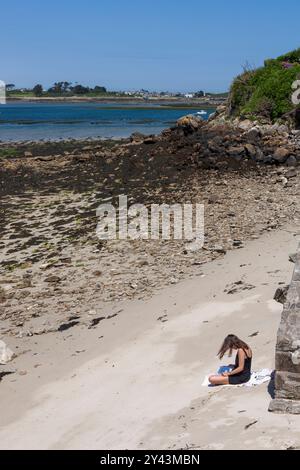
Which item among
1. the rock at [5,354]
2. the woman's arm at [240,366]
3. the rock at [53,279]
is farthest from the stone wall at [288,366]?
the rock at [53,279]

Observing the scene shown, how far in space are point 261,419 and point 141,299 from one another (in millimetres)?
6358

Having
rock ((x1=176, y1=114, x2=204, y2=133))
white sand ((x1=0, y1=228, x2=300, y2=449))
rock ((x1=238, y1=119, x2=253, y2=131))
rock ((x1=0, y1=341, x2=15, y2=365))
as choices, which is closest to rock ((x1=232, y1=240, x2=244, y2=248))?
white sand ((x1=0, y1=228, x2=300, y2=449))

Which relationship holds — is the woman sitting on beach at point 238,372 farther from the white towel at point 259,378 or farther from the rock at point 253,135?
the rock at point 253,135

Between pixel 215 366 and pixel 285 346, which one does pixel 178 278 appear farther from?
pixel 285 346

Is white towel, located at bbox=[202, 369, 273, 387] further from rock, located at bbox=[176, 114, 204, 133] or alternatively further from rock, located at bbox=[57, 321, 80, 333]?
rock, located at bbox=[176, 114, 204, 133]

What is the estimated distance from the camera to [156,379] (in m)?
8.84

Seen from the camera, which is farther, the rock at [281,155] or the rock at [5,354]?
the rock at [281,155]

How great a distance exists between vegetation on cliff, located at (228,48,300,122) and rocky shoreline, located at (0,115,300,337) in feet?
4.46

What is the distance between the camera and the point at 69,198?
74.6 ft

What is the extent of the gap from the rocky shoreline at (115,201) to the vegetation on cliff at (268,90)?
1.36 meters

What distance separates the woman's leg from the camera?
26.2ft

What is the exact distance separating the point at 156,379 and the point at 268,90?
84.5 ft

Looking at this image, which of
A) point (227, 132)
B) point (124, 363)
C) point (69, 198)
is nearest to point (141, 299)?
point (124, 363)

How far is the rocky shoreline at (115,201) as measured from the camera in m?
13.4
